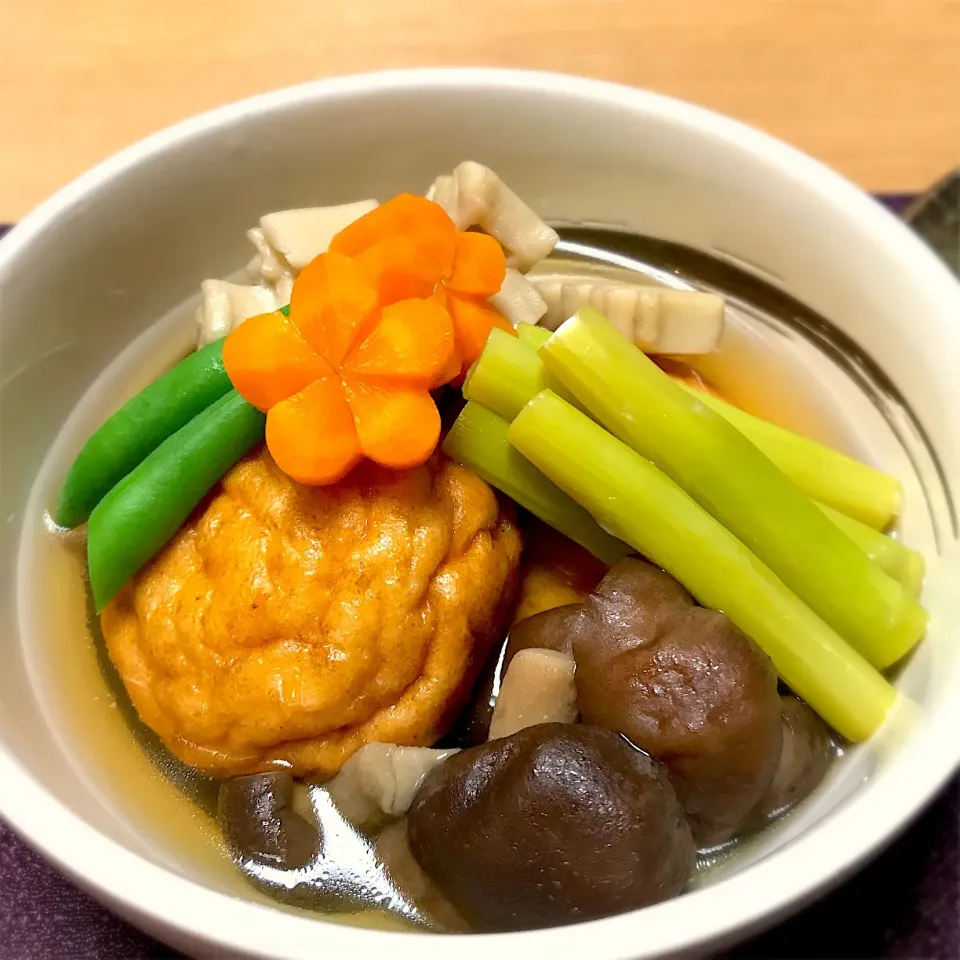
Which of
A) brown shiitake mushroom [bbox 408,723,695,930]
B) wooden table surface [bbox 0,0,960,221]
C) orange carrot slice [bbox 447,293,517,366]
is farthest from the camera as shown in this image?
wooden table surface [bbox 0,0,960,221]

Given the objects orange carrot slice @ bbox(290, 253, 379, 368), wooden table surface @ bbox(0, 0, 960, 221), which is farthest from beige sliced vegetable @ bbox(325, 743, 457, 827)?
wooden table surface @ bbox(0, 0, 960, 221)

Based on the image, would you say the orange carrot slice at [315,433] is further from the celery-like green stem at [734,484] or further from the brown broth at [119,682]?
the brown broth at [119,682]

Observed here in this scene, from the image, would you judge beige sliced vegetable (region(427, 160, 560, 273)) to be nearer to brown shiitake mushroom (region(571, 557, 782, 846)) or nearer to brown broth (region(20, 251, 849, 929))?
brown broth (region(20, 251, 849, 929))

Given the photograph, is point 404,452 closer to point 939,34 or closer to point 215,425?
point 215,425

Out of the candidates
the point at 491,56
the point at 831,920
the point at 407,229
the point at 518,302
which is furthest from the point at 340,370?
the point at 491,56

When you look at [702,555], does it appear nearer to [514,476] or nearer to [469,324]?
[514,476]

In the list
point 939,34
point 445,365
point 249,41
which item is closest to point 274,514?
point 445,365
